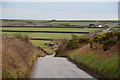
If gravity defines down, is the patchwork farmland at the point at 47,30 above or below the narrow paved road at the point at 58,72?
below

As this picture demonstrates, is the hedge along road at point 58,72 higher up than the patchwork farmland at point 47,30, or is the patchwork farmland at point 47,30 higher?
the hedge along road at point 58,72

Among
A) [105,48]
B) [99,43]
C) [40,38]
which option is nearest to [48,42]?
[40,38]

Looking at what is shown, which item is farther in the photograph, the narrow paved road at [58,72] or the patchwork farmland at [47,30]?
the patchwork farmland at [47,30]

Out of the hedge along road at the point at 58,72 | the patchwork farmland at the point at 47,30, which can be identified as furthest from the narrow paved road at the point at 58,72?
the patchwork farmland at the point at 47,30

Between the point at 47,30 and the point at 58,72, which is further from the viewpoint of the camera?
the point at 47,30

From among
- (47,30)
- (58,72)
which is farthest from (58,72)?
(47,30)

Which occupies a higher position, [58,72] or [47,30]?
[58,72]

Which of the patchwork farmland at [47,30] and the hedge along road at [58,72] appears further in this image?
the patchwork farmland at [47,30]

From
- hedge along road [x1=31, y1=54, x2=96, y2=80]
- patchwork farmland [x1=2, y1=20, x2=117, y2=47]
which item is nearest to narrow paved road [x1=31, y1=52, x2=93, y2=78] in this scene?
hedge along road [x1=31, y1=54, x2=96, y2=80]

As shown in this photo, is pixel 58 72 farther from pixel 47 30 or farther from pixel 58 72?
pixel 47 30

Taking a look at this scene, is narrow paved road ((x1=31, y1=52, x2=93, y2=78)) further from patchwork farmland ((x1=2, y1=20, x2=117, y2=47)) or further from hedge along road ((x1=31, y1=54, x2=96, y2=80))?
patchwork farmland ((x1=2, y1=20, x2=117, y2=47))

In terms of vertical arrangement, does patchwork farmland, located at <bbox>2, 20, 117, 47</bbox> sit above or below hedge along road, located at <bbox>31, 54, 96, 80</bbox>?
below

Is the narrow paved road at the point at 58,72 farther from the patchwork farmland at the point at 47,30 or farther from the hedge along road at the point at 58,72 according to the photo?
the patchwork farmland at the point at 47,30

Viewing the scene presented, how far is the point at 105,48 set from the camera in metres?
27.4
